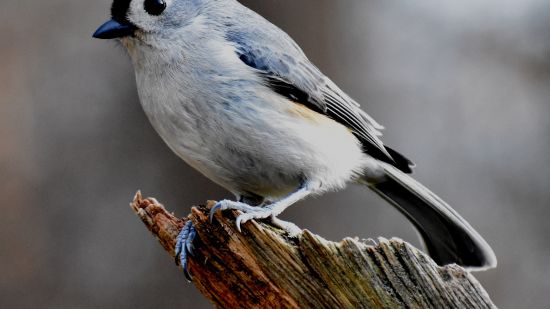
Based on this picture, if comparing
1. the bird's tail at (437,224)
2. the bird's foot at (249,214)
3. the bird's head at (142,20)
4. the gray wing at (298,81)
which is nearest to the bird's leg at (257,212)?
the bird's foot at (249,214)

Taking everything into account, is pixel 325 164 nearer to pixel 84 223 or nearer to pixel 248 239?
pixel 248 239

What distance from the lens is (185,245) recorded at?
11.5 feet

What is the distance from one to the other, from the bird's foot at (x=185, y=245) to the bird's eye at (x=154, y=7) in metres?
1.32

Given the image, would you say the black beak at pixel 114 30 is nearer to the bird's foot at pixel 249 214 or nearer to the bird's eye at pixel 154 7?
the bird's eye at pixel 154 7

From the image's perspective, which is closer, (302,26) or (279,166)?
(279,166)

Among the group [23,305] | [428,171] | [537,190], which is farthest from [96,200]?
[537,190]

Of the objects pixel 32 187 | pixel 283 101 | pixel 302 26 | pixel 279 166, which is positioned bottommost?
pixel 32 187

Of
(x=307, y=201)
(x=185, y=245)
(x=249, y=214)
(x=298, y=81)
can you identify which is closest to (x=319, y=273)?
(x=249, y=214)

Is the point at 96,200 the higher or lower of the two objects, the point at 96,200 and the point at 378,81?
the lower

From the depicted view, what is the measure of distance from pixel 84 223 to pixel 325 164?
294cm

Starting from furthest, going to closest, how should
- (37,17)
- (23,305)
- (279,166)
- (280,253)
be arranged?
1. (37,17)
2. (23,305)
3. (279,166)
4. (280,253)

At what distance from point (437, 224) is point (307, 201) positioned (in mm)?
1874

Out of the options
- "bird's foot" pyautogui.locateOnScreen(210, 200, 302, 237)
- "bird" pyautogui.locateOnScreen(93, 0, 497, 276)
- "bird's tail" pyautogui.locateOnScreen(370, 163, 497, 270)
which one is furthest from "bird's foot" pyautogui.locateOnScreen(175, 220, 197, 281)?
"bird's tail" pyautogui.locateOnScreen(370, 163, 497, 270)

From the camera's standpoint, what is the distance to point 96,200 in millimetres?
6465
